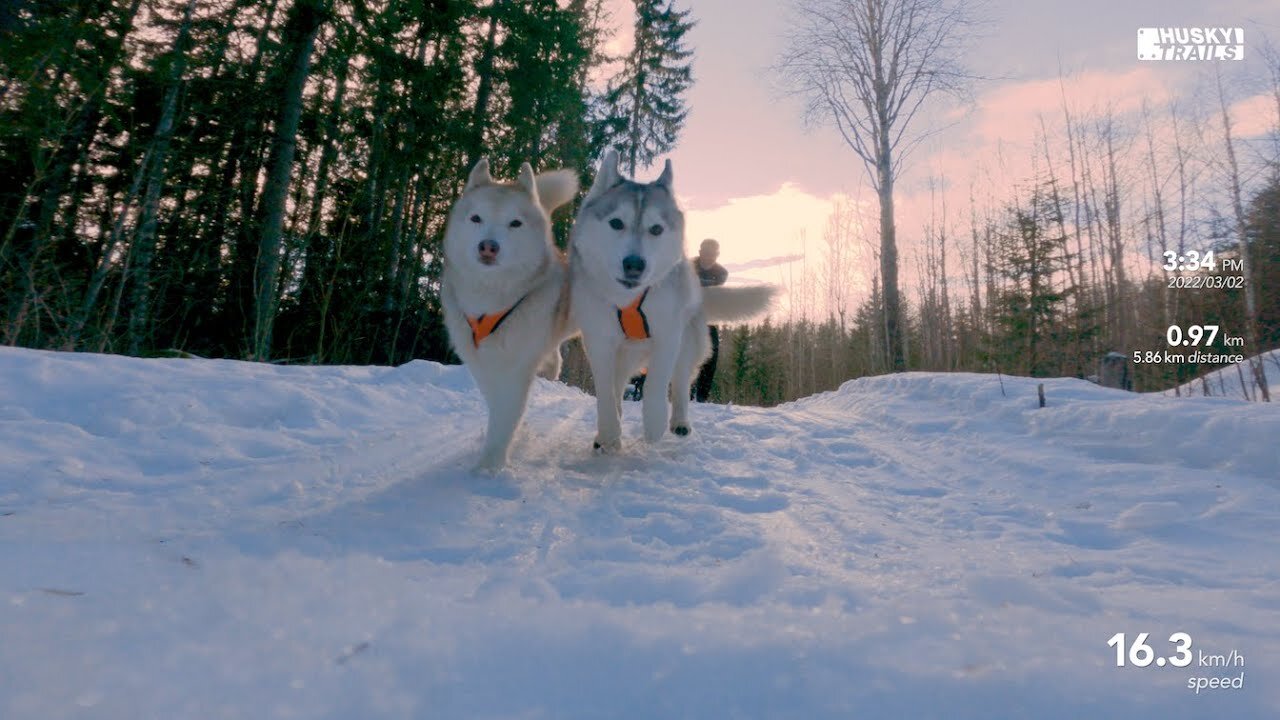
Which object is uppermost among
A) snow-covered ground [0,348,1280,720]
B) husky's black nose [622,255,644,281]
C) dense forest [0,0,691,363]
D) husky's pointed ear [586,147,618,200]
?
dense forest [0,0,691,363]

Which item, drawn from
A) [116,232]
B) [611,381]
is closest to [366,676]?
[611,381]

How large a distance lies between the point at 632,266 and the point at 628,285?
15 centimetres

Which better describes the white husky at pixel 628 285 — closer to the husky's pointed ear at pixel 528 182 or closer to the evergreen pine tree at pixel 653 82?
the husky's pointed ear at pixel 528 182

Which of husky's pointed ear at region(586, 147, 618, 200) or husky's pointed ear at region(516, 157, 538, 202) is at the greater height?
husky's pointed ear at region(586, 147, 618, 200)

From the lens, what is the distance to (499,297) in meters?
2.84

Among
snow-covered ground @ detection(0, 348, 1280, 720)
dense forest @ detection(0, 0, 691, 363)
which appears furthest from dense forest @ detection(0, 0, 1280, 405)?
snow-covered ground @ detection(0, 348, 1280, 720)

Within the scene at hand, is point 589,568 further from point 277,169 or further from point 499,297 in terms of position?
point 277,169

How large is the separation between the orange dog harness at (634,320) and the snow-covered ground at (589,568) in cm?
75

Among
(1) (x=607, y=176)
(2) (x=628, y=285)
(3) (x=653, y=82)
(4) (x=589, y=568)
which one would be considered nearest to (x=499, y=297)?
(2) (x=628, y=285)

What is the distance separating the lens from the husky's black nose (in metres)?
2.82

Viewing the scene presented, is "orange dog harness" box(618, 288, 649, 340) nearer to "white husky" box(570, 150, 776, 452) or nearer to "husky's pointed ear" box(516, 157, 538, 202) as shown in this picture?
"white husky" box(570, 150, 776, 452)

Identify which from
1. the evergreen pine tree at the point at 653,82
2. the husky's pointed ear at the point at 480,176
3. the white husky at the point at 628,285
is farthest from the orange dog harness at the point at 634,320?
the evergreen pine tree at the point at 653,82

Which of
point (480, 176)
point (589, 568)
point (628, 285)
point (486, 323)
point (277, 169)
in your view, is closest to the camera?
point (589, 568)

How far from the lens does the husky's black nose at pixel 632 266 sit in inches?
111
